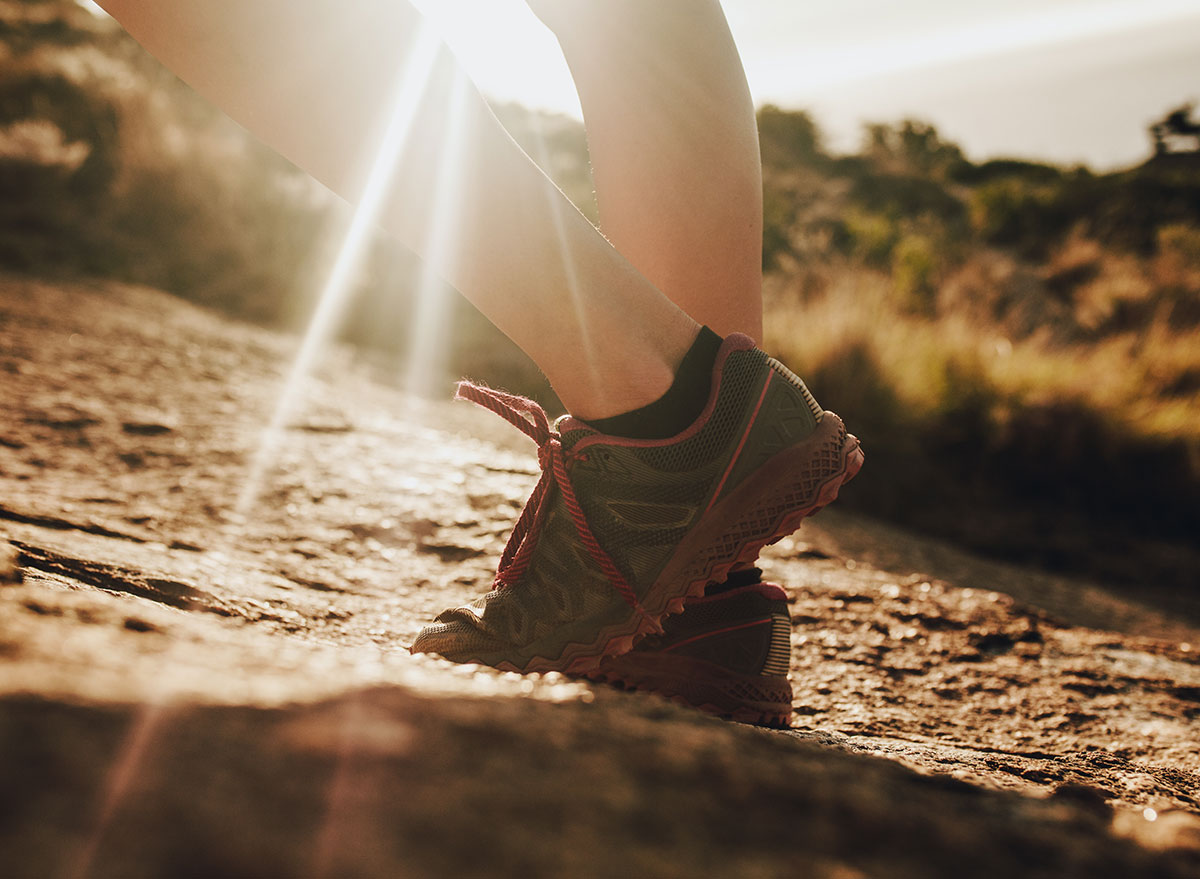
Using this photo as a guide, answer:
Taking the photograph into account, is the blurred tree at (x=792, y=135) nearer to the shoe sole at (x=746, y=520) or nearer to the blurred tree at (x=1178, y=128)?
the blurred tree at (x=1178, y=128)

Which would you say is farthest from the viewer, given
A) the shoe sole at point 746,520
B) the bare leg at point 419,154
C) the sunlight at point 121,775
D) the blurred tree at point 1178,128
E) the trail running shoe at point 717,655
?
the blurred tree at point 1178,128

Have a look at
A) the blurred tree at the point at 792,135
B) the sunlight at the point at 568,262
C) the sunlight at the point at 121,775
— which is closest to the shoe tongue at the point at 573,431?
the sunlight at the point at 568,262

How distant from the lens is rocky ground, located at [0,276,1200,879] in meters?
0.34

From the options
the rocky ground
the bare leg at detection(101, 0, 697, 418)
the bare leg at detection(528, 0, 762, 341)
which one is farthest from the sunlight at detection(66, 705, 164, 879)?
the bare leg at detection(528, 0, 762, 341)

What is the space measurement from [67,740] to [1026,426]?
470 centimetres

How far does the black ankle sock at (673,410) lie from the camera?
0.98 meters

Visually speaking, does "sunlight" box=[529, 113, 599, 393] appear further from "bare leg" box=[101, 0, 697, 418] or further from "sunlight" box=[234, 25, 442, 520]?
"sunlight" box=[234, 25, 442, 520]

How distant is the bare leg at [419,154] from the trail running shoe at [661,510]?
0.34 ft

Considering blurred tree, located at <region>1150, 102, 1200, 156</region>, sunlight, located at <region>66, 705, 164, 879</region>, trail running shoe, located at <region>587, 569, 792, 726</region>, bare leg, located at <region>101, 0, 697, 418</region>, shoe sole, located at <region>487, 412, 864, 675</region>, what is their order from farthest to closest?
1. blurred tree, located at <region>1150, 102, 1200, 156</region>
2. trail running shoe, located at <region>587, 569, 792, 726</region>
3. shoe sole, located at <region>487, 412, 864, 675</region>
4. bare leg, located at <region>101, 0, 697, 418</region>
5. sunlight, located at <region>66, 705, 164, 879</region>

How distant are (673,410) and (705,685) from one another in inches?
16.1

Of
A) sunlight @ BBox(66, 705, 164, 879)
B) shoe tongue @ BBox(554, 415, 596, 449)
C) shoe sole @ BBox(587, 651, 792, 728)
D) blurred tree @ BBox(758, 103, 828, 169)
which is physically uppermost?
blurred tree @ BBox(758, 103, 828, 169)

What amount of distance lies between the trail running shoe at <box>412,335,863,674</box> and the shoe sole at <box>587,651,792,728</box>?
4.7 inches

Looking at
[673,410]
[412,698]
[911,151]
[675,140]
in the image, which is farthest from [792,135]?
[412,698]

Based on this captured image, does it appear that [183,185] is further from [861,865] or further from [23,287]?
[861,865]
